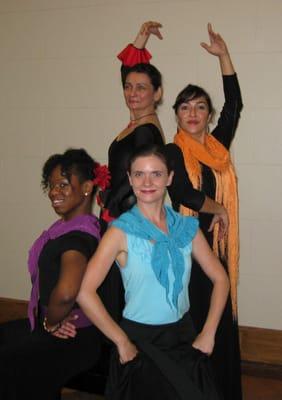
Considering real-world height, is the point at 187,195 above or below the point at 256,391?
above

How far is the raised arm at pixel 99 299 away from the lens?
130 centimetres

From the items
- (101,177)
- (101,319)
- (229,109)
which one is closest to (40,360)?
(101,319)

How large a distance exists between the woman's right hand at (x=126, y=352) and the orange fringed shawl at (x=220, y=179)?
0.73 metres

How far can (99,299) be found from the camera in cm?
133

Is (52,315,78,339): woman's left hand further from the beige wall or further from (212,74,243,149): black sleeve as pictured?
the beige wall

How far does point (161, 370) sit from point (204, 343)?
16cm

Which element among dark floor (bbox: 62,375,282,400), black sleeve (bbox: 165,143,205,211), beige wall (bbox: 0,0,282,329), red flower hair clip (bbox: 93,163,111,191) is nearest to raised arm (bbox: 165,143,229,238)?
black sleeve (bbox: 165,143,205,211)

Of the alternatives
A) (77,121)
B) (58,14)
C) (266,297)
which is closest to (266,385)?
(266,297)

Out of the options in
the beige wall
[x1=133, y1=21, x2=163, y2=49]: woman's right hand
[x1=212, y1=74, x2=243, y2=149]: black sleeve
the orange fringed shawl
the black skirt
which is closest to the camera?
the black skirt

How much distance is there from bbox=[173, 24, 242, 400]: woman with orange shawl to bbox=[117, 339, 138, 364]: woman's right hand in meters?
0.59

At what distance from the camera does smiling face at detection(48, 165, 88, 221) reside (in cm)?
167

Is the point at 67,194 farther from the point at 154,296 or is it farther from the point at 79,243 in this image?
the point at 154,296

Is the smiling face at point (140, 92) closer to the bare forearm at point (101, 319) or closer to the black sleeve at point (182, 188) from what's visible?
the black sleeve at point (182, 188)

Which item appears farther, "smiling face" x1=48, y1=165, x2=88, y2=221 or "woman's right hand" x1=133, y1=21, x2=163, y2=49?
"woman's right hand" x1=133, y1=21, x2=163, y2=49
